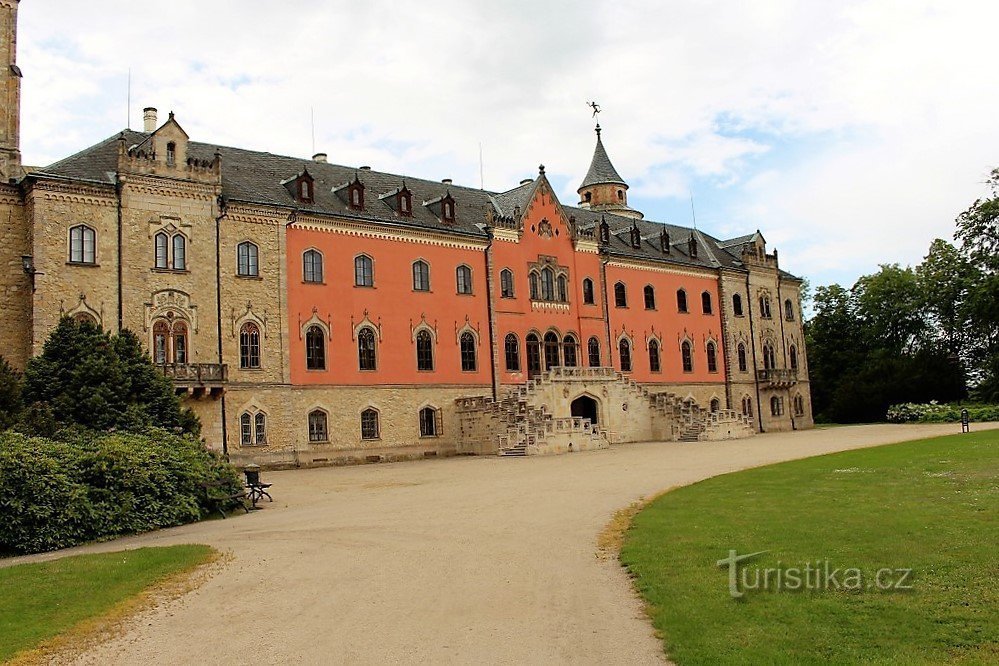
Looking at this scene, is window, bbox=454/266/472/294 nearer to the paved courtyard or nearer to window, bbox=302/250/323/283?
window, bbox=302/250/323/283

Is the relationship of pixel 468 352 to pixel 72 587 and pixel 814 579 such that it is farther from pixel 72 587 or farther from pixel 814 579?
pixel 814 579

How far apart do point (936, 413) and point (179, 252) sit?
151 ft

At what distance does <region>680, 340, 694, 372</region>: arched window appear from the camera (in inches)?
2178

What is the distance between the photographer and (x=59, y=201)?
1310 inches

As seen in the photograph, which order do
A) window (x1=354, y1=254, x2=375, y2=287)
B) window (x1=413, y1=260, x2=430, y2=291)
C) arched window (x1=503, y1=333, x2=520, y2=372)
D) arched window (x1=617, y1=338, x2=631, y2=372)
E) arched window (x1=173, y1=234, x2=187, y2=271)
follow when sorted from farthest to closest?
arched window (x1=617, y1=338, x2=631, y2=372) < arched window (x1=503, y1=333, x2=520, y2=372) < window (x1=413, y1=260, x2=430, y2=291) < window (x1=354, y1=254, x2=375, y2=287) < arched window (x1=173, y1=234, x2=187, y2=271)

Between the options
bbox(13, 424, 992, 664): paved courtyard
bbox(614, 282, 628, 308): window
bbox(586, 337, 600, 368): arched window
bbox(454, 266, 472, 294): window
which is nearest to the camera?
bbox(13, 424, 992, 664): paved courtyard

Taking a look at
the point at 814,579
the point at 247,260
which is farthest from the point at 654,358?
the point at 814,579

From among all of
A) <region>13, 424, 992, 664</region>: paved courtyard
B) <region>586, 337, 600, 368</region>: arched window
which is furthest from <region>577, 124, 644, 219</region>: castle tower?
<region>13, 424, 992, 664</region>: paved courtyard

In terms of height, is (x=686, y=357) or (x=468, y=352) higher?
(x=468, y=352)

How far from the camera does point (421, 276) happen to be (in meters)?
43.6

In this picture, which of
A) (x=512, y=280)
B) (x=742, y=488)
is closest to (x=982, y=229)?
(x=512, y=280)

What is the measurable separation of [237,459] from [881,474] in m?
24.5

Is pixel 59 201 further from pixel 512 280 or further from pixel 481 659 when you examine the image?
pixel 481 659

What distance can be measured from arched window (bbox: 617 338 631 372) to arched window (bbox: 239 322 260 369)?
22723mm
